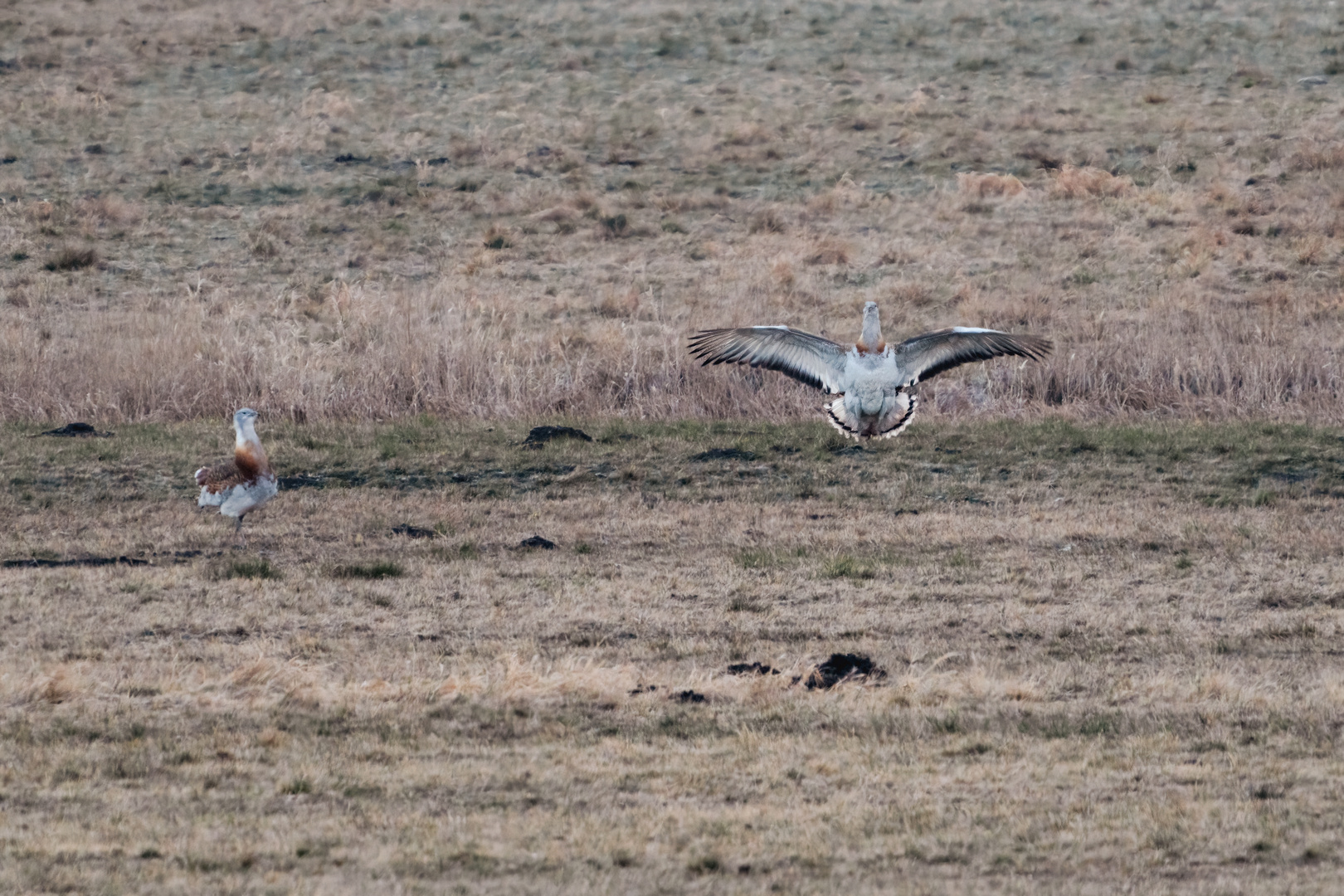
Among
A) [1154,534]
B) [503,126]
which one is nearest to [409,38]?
[503,126]

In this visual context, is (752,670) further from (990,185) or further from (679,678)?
(990,185)

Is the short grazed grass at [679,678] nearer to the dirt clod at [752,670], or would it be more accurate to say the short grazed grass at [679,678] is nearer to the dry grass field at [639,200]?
the dirt clod at [752,670]

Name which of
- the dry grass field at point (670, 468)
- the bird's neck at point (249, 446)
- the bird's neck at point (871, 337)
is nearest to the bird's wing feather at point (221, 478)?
the bird's neck at point (249, 446)

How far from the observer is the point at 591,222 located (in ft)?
114

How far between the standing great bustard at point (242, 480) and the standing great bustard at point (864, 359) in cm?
365

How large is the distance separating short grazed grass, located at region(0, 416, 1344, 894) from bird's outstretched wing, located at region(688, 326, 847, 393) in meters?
1.31

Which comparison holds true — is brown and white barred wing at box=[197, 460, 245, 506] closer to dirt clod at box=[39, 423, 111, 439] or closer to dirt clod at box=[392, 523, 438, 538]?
dirt clod at box=[392, 523, 438, 538]

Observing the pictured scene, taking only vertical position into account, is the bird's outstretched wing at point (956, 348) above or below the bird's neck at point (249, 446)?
above

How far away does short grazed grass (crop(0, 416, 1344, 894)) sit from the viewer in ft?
21.3

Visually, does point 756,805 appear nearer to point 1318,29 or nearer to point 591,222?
point 591,222

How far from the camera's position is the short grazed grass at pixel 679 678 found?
6.50m

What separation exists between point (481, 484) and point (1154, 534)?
6327 millimetres

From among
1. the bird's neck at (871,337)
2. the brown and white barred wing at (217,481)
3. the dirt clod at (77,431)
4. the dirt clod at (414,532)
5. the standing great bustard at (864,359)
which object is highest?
Answer: the bird's neck at (871,337)

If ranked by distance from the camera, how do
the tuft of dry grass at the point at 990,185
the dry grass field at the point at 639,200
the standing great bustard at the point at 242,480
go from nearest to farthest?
the standing great bustard at the point at 242,480 < the dry grass field at the point at 639,200 < the tuft of dry grass at the point at 990,185
